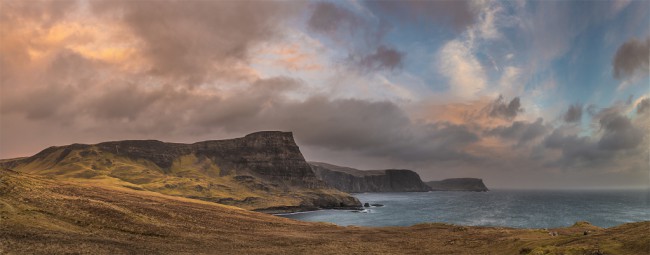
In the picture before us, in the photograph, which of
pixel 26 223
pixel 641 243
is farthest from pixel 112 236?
pixel 641 243

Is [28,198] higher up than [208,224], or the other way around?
[28,198]

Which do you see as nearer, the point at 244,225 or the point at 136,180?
the point at 244,225

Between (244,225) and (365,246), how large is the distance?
2703 centimetres

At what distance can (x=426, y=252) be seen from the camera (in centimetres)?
4138

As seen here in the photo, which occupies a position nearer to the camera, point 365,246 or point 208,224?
point 365,246

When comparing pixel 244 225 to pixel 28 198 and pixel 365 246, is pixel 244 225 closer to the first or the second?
pixel 365 246

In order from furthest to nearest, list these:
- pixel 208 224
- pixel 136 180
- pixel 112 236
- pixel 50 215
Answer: pixel 136 180 < pixel 208 224 < pixel 50 215 < pixel 112 236

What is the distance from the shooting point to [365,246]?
45.9 metres

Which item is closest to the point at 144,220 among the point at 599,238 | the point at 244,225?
the point at 244,225

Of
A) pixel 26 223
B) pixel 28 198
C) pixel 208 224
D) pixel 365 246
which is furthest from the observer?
pixel 208 224

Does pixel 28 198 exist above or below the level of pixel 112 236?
above

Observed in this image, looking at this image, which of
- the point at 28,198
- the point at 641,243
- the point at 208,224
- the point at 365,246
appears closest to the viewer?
the point at 641,243

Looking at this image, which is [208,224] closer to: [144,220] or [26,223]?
[144,220]

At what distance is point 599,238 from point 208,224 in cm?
5044
